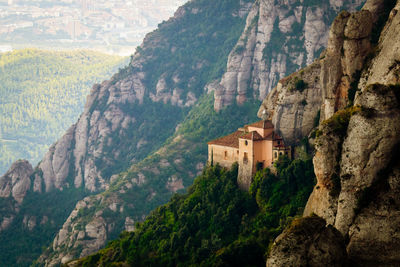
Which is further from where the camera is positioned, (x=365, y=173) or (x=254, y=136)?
(x=254, y=136)

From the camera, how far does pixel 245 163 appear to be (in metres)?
86.1

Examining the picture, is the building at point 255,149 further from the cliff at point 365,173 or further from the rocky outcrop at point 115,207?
the rocky outcrop at point 115,207

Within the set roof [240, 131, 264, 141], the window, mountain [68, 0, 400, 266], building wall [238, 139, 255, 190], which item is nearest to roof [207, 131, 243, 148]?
building wall [238, 139, 255, 190]

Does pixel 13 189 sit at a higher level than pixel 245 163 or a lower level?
lower

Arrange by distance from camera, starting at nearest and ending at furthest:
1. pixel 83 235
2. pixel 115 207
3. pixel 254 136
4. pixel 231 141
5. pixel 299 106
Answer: pixel 299 106 → pixel 254 136 → pixel 231 141 → pixel 83 235 → pixel 115 207

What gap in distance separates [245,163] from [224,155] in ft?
19.5

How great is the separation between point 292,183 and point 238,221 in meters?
9.12

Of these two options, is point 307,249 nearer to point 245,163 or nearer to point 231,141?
point 245,163

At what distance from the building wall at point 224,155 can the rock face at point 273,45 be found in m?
65.9

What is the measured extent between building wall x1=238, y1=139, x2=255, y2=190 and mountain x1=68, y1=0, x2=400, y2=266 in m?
1.27

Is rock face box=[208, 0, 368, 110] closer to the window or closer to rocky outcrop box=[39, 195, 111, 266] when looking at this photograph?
rocky outcrop box=[39, 195, 111, 266]

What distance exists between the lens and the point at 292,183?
263 ft

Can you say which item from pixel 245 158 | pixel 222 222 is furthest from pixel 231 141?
pixel 222 222

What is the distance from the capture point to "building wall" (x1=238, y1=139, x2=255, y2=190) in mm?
84625
